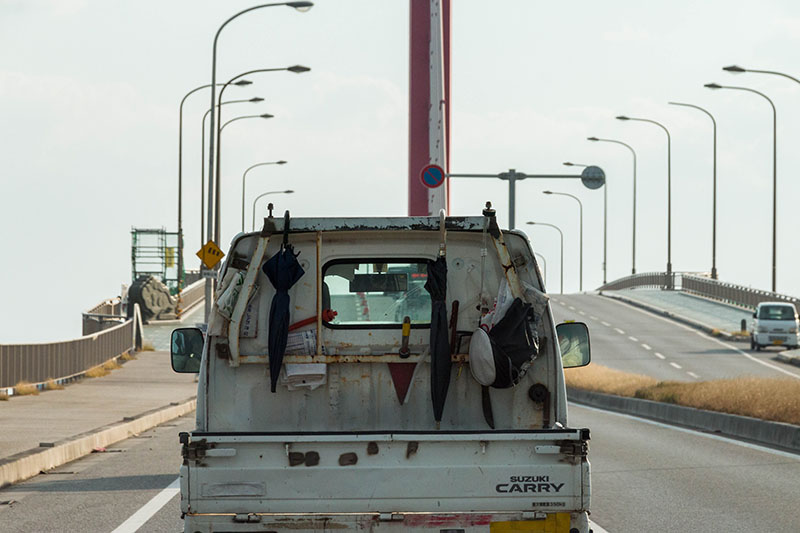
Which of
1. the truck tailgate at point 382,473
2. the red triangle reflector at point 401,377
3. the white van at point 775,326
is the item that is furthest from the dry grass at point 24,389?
the white van at point 775,326

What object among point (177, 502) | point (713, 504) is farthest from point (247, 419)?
point (713, 504)

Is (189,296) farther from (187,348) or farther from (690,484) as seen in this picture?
(187,348)

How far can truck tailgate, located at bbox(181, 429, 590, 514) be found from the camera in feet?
21.4

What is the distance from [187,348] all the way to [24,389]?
66.5ft

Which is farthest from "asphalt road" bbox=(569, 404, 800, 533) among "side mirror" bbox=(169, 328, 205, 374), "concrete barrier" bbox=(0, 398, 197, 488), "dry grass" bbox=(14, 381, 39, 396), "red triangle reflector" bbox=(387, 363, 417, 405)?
"dry grass" bbox=(14, 381, 39, 396)

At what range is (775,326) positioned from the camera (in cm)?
5300

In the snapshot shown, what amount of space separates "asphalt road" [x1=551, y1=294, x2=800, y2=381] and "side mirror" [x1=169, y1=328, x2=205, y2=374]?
3262cm

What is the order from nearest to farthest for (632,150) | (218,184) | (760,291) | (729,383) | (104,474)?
1. (104,474)
2. (729,383)
3. (218,184)
4. (760,291)
5. (632,150)

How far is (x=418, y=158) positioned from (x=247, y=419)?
66.2 meters

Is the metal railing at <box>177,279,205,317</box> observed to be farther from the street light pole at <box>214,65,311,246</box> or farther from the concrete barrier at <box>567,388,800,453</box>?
the concrete barrier at <box>567,388,800,453</box>

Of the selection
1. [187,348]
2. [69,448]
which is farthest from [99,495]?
[187,348]

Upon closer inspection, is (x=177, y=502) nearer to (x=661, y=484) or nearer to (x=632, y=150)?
(x=661, y=484)

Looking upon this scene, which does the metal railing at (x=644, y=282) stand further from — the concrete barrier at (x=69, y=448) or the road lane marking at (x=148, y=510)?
the road lane marking at (x=148, y=510)

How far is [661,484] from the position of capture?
1370 cm
